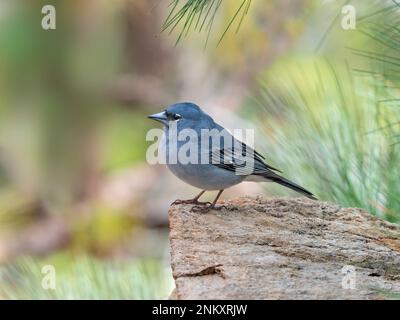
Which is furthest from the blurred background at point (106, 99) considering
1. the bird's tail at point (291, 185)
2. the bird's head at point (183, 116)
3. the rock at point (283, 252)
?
the rock at point (283, 252)

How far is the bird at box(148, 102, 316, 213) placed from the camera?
2.54 metres

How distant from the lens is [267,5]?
531cm

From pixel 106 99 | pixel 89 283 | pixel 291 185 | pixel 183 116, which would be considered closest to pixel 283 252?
pixel 291 185

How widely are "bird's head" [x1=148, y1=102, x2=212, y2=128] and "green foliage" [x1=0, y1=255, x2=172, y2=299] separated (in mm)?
464

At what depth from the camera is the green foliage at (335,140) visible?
7.50 feet

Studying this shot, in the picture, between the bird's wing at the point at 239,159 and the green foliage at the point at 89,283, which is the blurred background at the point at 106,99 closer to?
the bird's wing at the point at 239,159

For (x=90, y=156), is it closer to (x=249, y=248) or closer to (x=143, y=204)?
(x=143, y=204)

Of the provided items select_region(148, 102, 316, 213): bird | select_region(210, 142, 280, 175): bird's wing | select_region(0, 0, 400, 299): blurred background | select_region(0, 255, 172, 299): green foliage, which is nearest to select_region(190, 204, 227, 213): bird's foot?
select_region(148, 102, 316, 213): bird

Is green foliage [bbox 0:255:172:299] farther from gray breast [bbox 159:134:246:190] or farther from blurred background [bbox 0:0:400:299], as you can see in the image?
A: blurred background [bbox 0:0:400:299]

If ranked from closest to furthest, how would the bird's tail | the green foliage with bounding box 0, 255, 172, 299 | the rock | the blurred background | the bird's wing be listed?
the rock → the green foliage with bounding box 0, 255, 172, 299 → the bird's tail → the bird's wing → the blurred background

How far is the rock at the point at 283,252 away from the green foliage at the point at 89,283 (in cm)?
21

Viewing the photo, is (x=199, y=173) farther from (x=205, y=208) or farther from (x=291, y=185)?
(x=291, y=185)

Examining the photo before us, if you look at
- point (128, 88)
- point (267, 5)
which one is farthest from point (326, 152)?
point (128, 88)

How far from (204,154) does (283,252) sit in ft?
2.18
